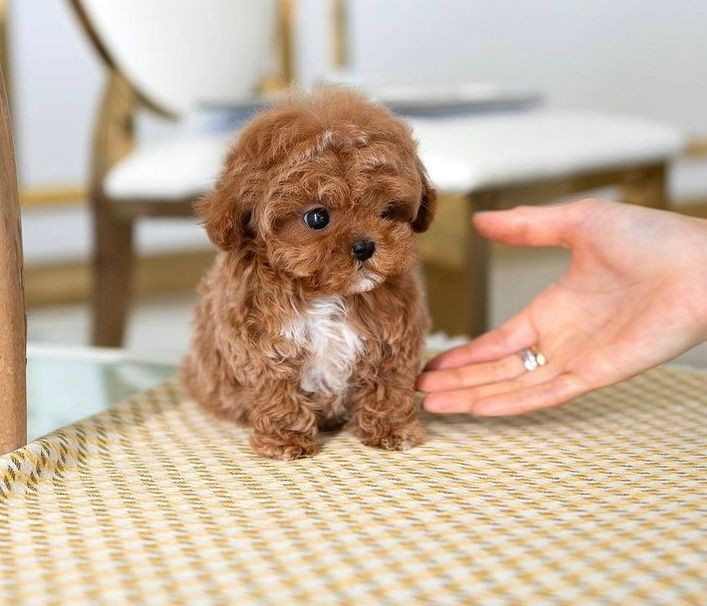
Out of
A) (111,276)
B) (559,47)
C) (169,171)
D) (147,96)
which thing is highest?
(559,47)

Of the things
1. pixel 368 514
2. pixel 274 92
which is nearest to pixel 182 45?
pixel 274 92

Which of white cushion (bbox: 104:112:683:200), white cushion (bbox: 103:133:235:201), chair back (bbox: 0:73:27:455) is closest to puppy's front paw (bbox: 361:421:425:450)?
chair back (bbox: 0:73:27:455)

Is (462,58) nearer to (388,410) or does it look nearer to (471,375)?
(471,375)

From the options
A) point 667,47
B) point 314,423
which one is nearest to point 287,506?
point 314,423

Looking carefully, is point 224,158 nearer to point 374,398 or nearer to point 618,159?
point 374,398

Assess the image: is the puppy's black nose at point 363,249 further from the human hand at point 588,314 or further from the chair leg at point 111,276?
the chair leg at point 111,276

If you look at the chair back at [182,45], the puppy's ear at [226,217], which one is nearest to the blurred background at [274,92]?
the chair back at [182,45]

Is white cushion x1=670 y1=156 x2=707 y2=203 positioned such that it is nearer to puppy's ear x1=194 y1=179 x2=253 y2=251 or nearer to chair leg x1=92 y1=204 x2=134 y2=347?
chair leg x1=92 y1=204 x2=134 y2=347
